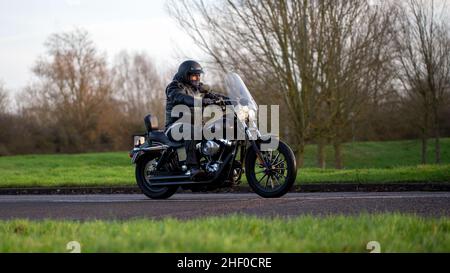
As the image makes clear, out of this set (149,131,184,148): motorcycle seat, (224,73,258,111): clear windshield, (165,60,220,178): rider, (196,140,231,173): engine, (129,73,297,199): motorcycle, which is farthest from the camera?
(149,131,184,148): motorcycle seat

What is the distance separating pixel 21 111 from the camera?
55250mm

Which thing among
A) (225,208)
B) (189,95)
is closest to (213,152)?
(189,95)

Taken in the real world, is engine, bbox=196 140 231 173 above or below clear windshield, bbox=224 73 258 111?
below

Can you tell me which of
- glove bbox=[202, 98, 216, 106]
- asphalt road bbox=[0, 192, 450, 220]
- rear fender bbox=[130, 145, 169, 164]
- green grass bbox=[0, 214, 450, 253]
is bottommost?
asphalt road bbox=[0, 192, 450, 220]

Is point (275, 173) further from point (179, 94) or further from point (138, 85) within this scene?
point (138, 85)

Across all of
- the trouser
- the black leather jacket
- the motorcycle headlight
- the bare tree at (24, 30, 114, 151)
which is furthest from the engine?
the bare tree at (24, 30, 114, 151)

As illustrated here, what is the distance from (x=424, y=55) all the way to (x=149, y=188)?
852 inches

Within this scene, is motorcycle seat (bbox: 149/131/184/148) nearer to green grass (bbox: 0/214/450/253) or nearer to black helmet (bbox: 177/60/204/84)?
black helmet (bbox: 177/60/204/84)

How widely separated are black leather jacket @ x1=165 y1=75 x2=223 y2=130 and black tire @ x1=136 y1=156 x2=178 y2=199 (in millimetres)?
978

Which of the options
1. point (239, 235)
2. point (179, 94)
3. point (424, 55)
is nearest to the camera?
point (239, 235)

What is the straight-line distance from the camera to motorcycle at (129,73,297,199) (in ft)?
32.2

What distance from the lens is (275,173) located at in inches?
386
